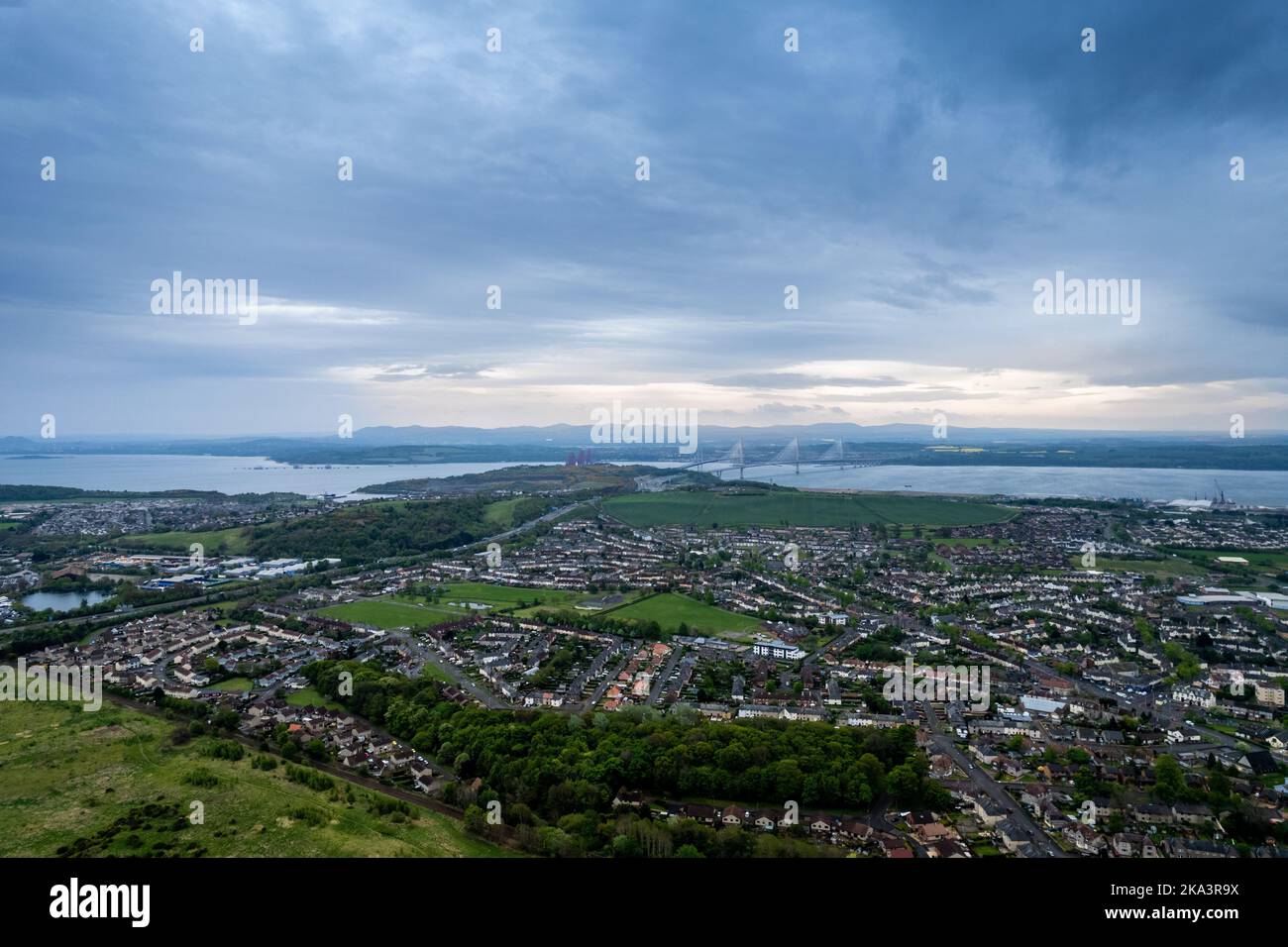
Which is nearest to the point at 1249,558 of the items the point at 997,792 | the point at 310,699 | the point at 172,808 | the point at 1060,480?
the point at 997,792

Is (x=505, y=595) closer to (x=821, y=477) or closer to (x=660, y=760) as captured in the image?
(x=660, y=760)

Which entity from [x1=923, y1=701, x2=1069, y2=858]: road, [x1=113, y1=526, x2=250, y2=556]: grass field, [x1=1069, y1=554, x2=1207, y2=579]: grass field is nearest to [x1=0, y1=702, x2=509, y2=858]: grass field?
[x1=923, y1=701, x2=1069, y2=858]: road

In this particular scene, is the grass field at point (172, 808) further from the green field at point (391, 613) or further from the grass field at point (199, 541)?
the grass field at point (199, 541)

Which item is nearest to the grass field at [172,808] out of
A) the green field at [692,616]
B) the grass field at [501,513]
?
the green field at [692,616]

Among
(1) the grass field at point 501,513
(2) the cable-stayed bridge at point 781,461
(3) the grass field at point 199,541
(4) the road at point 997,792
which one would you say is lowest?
(4) the road at point 997,792
